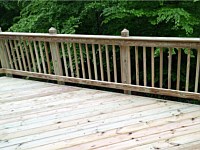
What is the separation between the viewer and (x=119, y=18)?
179 inches

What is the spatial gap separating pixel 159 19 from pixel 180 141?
191cm

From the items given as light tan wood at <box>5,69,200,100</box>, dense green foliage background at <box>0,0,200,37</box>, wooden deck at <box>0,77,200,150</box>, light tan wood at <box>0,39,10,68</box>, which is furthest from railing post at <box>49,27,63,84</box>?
light tan wood at <box>0,39,10,68</box>

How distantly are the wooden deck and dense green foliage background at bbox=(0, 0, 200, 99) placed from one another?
113 centimetres

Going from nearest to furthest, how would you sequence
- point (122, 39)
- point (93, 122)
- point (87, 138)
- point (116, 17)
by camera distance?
point (87, 138) < point (93, 122) < point (122, 39) < point (116, 17)

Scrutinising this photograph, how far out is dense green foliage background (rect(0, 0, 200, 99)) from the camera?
3.99 metres

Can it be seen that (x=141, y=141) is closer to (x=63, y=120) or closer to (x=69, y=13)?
(x=63, y=120)

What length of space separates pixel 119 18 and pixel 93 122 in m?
2.22

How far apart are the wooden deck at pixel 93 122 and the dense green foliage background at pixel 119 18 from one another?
1.13m

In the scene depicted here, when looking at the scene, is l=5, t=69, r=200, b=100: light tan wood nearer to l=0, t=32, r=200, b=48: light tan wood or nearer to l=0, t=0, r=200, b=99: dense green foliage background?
l=0, t=32, r=200, b=48: light tan wood

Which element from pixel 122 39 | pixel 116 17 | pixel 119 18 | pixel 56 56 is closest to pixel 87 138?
pixel 122 39

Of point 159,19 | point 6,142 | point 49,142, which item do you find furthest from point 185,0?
point 6,142

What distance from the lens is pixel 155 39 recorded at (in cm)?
313

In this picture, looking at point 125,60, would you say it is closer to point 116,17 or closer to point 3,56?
point 116,17

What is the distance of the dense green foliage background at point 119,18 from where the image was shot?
3988 millimetres
